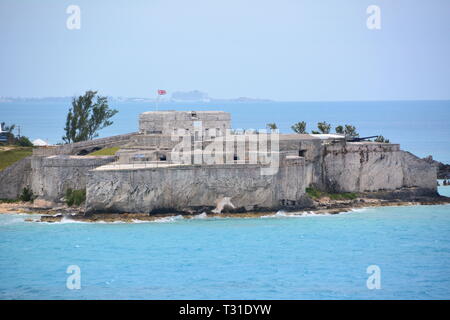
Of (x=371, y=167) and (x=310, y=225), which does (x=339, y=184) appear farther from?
(x=310, y=225)

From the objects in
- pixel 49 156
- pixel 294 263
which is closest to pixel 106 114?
pixel 49 156

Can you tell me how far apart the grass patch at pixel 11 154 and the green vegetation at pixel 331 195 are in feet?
66.9

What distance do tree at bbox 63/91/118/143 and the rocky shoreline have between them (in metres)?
17.3

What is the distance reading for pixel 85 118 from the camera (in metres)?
85.8

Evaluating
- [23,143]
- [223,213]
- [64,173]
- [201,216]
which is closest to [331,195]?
[223,213]

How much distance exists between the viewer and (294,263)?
52.9m

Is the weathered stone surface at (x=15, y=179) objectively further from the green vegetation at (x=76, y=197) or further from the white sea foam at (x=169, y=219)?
the white sea foam at (x=169, y=219)

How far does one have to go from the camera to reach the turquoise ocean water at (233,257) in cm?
4797

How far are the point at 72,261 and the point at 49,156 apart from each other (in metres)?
17.5

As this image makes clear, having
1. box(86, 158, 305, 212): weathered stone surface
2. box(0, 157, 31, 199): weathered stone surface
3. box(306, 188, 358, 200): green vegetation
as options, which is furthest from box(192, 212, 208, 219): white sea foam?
box(0, 157, 31, 199): weathered stone surface

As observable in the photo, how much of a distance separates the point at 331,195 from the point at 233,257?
662 inches

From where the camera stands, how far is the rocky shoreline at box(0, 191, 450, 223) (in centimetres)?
6241

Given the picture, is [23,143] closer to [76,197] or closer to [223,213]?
[76,197]
